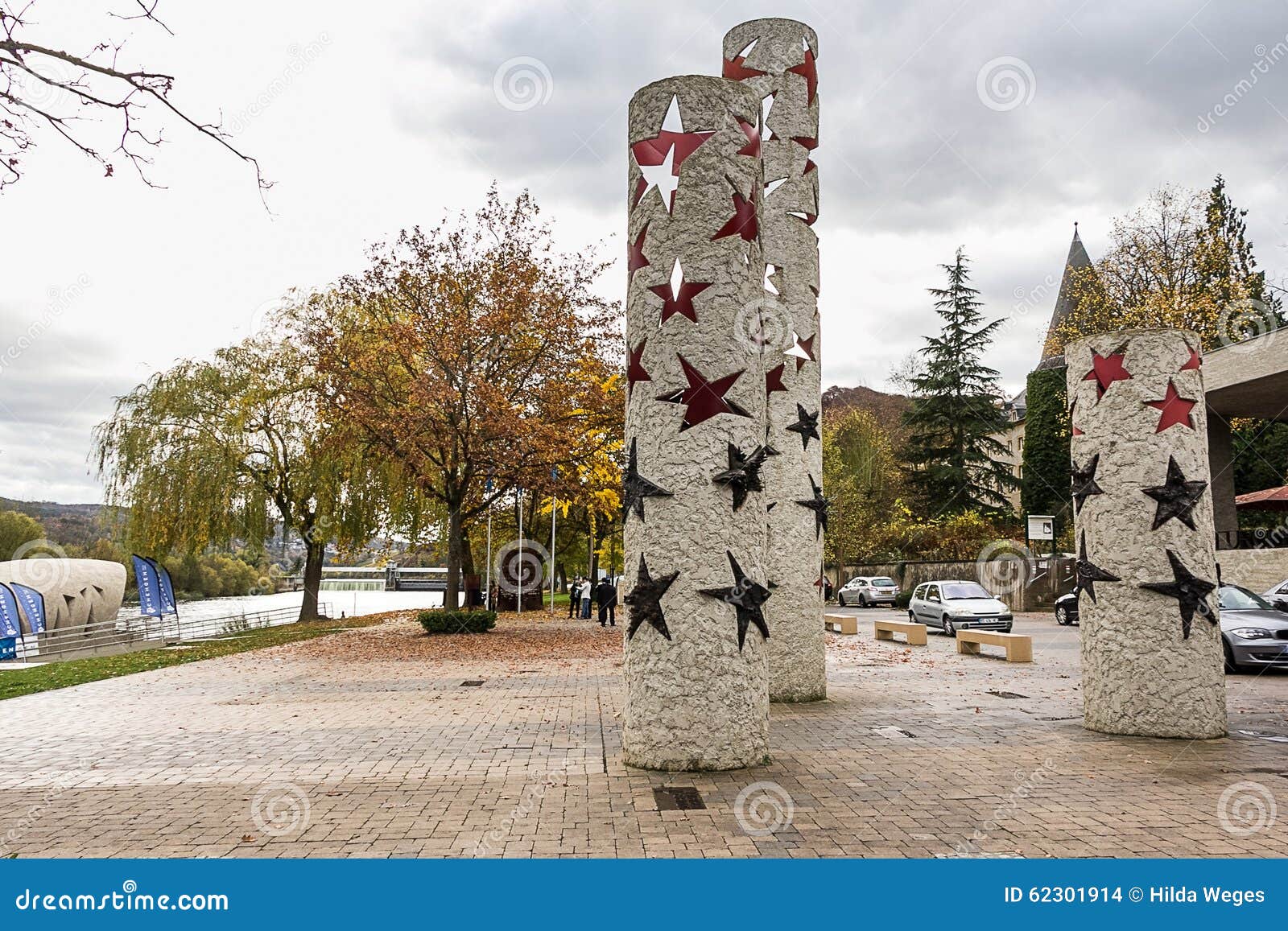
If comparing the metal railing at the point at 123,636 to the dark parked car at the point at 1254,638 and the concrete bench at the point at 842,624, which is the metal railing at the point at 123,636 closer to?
the concrete bench at the point at 842,624

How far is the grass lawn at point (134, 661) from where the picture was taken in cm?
1427

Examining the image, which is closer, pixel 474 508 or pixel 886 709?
pixel 886 709

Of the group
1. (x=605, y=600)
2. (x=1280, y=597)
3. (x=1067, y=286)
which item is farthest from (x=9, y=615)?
(x=1067, y=286)

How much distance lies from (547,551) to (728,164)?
39539mm

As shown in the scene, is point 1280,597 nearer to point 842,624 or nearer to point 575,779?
point 842,624

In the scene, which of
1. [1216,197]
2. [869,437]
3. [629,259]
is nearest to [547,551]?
[869,437]

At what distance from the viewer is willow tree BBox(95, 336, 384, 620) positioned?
87.5 feet

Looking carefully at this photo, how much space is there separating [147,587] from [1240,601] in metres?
25.2

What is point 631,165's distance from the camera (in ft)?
25.8

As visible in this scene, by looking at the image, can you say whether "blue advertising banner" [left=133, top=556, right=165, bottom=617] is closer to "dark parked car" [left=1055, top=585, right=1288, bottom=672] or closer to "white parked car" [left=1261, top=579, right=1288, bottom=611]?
"dark parked car" [left=1055, top=585, right=1288, bottom=672]

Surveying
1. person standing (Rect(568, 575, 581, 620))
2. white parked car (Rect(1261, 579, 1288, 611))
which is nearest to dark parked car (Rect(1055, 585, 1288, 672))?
white parked car (Rect(1261, 579, 1288, 611))

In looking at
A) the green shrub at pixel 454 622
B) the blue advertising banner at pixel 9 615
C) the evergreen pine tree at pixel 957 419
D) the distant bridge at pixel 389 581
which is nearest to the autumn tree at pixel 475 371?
the green shrub at pixel 454 622

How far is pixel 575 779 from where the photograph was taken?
692cm

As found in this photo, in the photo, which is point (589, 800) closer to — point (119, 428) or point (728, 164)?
point (728, 164)
